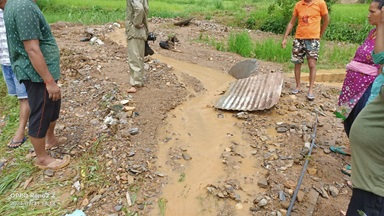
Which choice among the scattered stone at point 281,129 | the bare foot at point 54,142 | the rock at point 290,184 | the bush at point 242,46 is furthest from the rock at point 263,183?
the bush at point 242,46

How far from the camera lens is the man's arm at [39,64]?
2350 millimetres

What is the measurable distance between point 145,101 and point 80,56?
241 cm

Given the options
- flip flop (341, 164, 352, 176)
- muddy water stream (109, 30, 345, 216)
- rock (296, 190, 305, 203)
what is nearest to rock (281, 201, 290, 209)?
rock (296, 190, 305, 203)

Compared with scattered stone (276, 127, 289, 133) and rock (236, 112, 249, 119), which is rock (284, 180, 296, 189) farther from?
rock (236, 112, 249, 119)

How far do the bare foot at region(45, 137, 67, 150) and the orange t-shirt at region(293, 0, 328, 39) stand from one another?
3311 millimetres

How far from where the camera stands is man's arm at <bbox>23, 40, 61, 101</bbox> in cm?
235

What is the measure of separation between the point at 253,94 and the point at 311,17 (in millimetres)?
1264

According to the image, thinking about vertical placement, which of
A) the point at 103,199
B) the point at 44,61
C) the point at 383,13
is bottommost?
the point at 103,199

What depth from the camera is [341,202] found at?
2.58m

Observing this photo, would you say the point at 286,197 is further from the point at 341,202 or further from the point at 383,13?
the point at 383,13

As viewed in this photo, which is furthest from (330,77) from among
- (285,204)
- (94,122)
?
(94,122)

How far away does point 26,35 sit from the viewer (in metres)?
2.31

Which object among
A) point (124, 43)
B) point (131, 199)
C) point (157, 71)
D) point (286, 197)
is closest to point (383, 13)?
point (286, 197)

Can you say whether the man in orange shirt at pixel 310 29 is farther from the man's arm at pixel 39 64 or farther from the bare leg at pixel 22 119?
the bare leg at pixel 22 119
